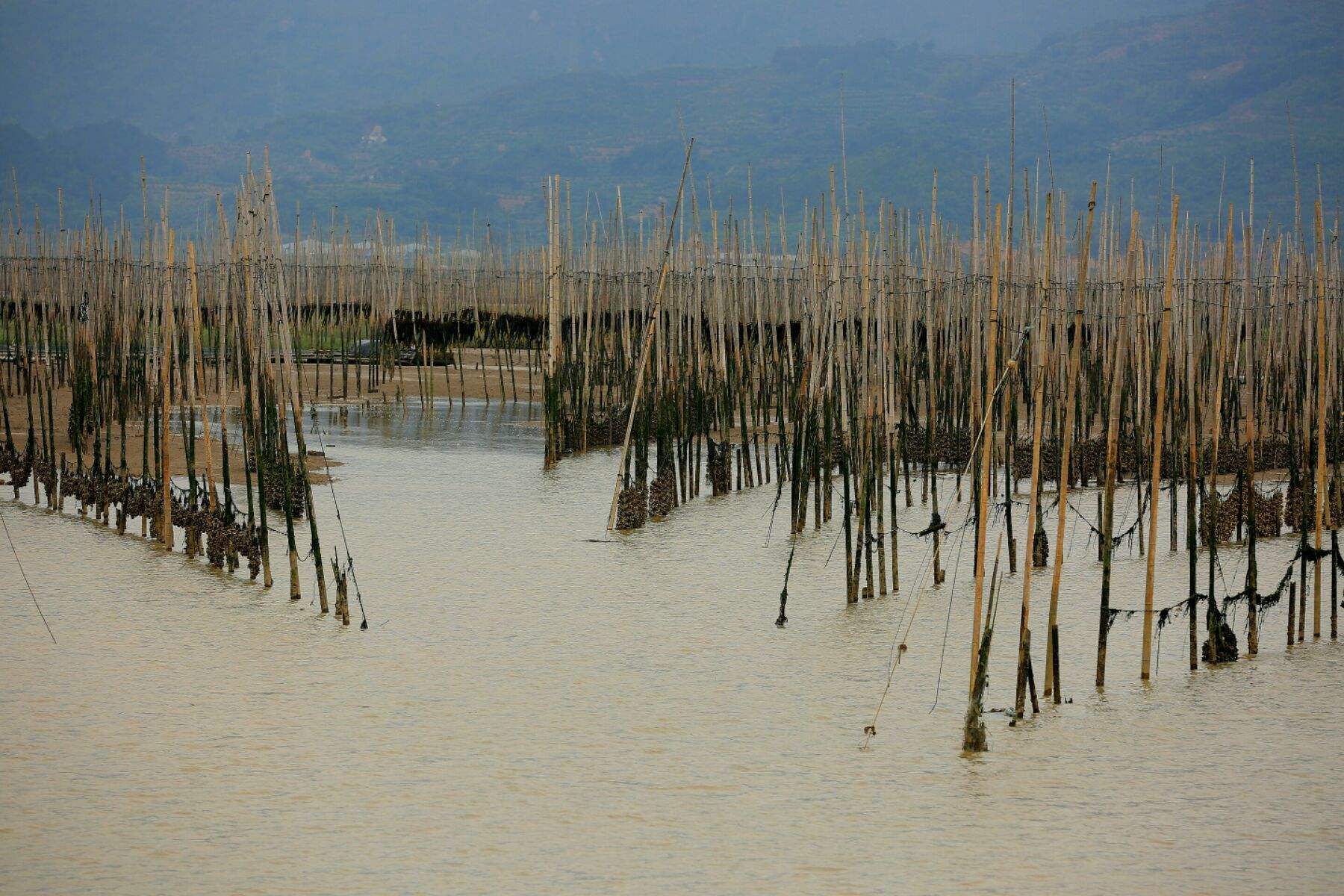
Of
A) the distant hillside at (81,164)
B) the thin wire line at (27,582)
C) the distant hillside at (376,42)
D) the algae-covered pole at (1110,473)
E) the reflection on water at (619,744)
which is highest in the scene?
the distant hillside at (376,42)

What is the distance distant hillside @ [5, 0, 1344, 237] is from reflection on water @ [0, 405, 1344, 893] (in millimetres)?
60769

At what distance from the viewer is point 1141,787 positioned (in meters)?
2.66

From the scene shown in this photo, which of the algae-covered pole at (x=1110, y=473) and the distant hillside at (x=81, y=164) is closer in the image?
the algae-covered pole at (x=1110, y=473)

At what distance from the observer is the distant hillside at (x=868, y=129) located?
7556cm

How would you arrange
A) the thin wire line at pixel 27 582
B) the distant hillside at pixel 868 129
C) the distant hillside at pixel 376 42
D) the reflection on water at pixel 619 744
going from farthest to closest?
the distant hillside at pixel 376 42
the distant hillside at pixel 868 129
the thin wire line at pixel 27 582
the reflection on water at pixel 619 744

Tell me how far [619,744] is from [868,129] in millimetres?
87854

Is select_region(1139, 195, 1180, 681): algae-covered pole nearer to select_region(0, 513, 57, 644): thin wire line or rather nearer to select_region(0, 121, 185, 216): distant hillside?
select_region(0, 513, 57, 644): thin wire line

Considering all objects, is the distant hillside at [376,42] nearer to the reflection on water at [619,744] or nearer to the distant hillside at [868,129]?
the distant hillside at [868,129]

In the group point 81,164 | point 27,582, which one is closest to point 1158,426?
point 27,582

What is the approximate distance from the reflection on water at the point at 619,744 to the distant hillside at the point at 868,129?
199 feet

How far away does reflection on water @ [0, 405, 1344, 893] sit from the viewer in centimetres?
233

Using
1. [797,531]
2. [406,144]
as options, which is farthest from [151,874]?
[406,144]

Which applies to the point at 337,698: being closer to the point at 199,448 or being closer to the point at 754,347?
the point at 199,448

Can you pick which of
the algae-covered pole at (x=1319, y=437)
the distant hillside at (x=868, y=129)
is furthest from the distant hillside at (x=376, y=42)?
the algae-covered pole at (x=1319, y=437)
